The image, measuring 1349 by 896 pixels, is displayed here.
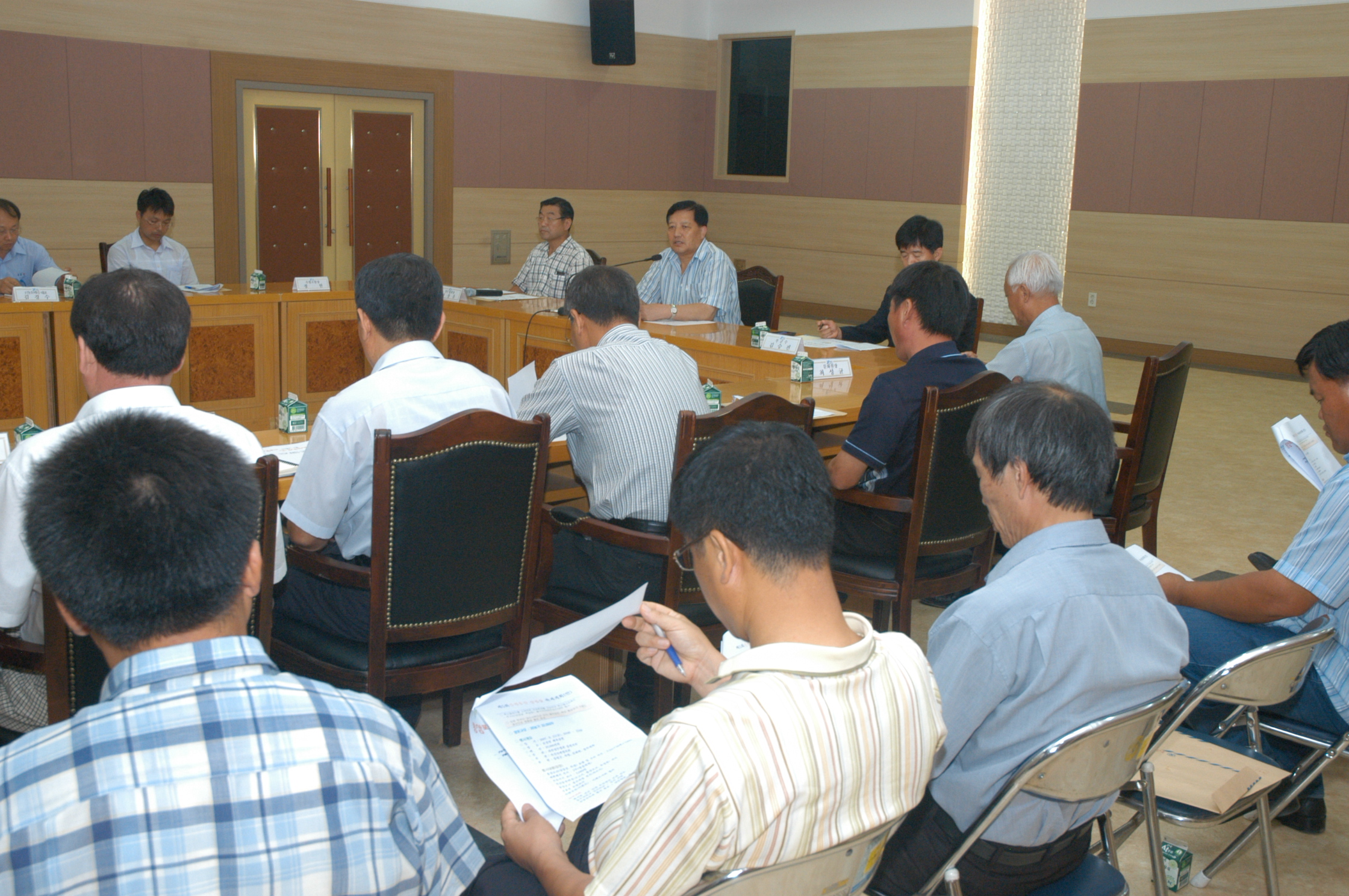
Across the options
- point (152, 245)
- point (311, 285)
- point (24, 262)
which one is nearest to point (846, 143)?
point (311, 285)

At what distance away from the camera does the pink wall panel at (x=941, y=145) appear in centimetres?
975

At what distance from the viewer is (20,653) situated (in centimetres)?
198

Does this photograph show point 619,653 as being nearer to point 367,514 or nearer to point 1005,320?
point 367,514

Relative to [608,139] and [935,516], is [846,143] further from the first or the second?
[935,516]

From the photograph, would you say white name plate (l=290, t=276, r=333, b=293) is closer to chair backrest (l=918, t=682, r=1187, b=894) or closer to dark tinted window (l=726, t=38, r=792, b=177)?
chair backrest (l=918, t=682, r=1187, b=894)

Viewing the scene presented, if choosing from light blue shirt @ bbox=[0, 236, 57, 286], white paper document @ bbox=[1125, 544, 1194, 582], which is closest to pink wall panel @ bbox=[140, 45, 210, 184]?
light blue shirt @ bbox=[0, 236, 57, 286]

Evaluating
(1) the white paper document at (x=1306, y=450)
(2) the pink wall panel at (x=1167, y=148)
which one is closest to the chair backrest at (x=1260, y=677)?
(1) the white paper document at (x=1306, y=450)

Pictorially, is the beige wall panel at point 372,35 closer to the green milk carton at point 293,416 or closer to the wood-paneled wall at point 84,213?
the wood-paneled wall at point 84,213

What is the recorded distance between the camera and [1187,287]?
8.70 meters

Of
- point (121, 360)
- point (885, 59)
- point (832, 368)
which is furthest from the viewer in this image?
point (885, 59)

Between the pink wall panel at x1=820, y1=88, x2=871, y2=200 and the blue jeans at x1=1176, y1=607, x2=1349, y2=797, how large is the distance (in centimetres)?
855

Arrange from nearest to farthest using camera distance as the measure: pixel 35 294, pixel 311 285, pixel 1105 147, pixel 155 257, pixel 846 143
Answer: pixel 35 294 → pixel 311 285 → pixel 155 257 → pixel 1105 147 → pixel 846 143

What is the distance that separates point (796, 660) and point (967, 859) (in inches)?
27.8

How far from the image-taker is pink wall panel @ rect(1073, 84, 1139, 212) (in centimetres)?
878
